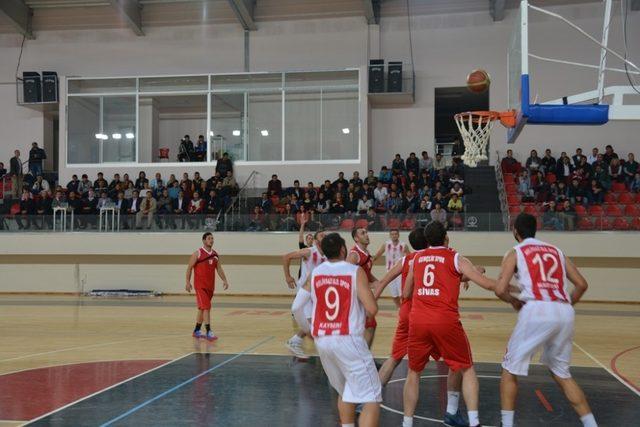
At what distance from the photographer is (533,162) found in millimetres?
22641

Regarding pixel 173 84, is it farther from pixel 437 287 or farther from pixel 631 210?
pixel 437 287

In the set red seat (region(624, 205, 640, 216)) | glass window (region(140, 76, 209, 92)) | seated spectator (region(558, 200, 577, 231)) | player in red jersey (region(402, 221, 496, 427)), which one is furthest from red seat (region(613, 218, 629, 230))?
glass window (region(140, 76, 209, 92))

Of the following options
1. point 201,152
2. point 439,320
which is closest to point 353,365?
point 439,320

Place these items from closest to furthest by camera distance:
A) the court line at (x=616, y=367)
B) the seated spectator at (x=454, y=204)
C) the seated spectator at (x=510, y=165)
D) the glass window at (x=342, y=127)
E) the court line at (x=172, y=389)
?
the court line at (x=172, y=389), the court line at (x=616, y=367), the seated spectator at (x=454, y=204), the seated spectator at (x=510, y=165), the glass window at (x=342, y=127)

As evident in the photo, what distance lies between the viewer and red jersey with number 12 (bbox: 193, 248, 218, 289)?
11.6 m

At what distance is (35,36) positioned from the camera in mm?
27859

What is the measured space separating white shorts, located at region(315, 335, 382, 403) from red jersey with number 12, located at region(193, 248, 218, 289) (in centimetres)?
700

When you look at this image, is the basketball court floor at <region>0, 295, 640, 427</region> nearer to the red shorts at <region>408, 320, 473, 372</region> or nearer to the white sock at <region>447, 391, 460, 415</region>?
the white sock at <region>447, 391, 460, 415</region>

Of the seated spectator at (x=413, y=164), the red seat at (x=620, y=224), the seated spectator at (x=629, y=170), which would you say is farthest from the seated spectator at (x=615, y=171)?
the seated spectator at (x=413, y=164)

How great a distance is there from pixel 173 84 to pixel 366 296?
23.3 meters

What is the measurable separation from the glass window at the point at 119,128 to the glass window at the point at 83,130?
31 cm

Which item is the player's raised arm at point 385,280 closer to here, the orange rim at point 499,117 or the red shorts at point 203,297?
the orange rim at point 499,117

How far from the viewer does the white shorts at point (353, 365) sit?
4.68 meters

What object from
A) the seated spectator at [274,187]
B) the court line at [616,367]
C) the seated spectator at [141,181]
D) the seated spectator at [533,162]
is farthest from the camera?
the seated spectator at [141,181]
